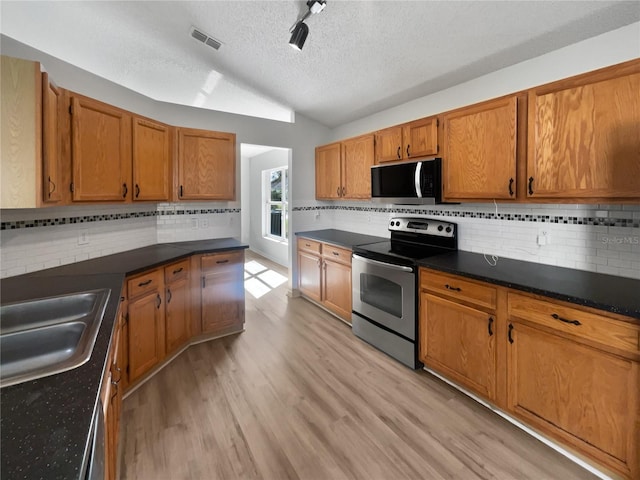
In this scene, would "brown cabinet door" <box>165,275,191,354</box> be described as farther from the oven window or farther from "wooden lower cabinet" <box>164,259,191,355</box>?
the oven window

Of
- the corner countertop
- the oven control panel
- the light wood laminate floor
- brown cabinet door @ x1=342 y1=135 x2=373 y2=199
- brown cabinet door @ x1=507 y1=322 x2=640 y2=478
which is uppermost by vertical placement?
brown cabinet door @ x1=342 y1=135 x2=373 y2=199

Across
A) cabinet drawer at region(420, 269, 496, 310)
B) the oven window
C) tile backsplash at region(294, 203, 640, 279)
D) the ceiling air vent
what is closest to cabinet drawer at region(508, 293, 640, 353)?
cabinet drawer at region(420, 269, 496, 310)

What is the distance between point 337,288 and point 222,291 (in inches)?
50.5

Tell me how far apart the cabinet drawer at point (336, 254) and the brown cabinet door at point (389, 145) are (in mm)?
1052

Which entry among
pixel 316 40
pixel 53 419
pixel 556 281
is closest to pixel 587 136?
pixel 556 281

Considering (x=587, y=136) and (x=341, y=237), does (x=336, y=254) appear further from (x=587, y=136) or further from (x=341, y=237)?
(x=587, y=136)

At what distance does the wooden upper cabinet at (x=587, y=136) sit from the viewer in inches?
64.7

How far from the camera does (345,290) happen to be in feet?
11.2

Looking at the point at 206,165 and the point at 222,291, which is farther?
the point at 206,165

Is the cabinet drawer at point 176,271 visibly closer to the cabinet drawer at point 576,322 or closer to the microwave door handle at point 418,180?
the microwave door handle at point 418,180

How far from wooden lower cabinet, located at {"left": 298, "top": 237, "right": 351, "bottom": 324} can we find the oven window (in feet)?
1.18

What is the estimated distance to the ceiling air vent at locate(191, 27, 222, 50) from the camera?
8.55 ft

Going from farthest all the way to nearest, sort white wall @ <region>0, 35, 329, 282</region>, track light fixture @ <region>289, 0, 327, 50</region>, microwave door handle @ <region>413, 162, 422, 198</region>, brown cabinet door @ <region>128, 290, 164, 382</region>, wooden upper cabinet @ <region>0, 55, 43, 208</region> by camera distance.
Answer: microwave door handle @ <region>413, 162, 422, 198</region>
brown cabinet door @ <region>128, 290, 164, 382</region>
white wall @ <region>0, 35, 329, 282</region>
track light fixture @ <region>289, 0, 327, 50</region>
wooden upper cabinet @ <region>0, 55, 43, 208</region>

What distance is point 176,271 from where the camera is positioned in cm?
269
